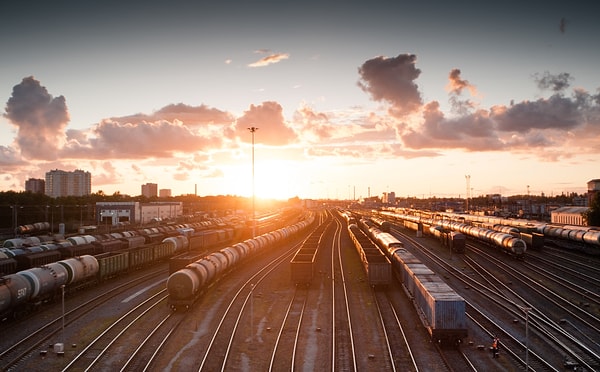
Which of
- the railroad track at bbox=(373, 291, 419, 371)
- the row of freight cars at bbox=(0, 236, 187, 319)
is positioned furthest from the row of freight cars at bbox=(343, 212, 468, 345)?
the row of freight cars at bbox=(0, 236, 187, 319)

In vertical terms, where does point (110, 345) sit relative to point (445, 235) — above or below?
below

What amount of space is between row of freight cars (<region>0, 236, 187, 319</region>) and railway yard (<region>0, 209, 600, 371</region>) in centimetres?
72

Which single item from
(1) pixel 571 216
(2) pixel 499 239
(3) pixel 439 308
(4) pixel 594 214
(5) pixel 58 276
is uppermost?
(4) pixel 594 214

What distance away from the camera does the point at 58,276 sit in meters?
34.7

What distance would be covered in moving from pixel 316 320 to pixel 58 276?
68.4 ft

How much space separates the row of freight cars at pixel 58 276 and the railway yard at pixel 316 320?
719mm

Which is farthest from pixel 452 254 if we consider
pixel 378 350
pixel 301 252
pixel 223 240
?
pixel 378 350

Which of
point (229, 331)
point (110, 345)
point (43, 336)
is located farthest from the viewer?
point (229, 331)

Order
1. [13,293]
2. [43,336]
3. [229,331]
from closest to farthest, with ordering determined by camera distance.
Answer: [43,336]
[229,331]
[13,293]

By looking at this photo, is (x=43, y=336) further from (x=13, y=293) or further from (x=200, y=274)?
(x=200, y=274)

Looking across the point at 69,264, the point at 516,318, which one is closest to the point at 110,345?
the point at 69,264

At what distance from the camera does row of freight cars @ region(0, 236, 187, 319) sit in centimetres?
2897

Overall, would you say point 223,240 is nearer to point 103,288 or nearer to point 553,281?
point 103,288

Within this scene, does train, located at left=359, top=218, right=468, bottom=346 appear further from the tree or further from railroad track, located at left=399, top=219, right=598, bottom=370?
the tree
